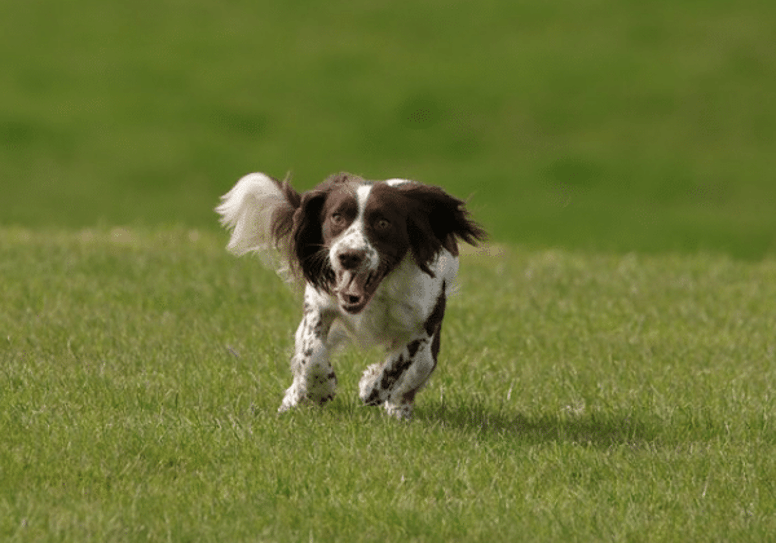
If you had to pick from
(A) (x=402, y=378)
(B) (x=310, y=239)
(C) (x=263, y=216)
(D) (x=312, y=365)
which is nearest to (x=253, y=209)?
(C) (x=263, y=216)

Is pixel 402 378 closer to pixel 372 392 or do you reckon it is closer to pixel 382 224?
pixel 372 392

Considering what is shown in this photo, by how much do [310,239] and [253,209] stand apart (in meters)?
0.54

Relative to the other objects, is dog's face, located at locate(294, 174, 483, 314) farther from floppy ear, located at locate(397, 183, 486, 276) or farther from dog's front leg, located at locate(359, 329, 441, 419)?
dog's front leg, located at locate(359, 329, 441, 419)

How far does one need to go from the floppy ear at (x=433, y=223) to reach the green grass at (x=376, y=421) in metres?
0.90

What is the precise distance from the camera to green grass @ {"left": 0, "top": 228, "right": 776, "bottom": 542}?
552 cm

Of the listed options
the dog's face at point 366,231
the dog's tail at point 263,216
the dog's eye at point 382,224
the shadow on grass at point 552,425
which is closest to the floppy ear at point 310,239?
the dog's face at point 366,231

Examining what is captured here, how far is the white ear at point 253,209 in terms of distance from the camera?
7.55 metres

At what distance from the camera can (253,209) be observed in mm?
7676

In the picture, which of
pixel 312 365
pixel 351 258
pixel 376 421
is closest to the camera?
pixel 351 258

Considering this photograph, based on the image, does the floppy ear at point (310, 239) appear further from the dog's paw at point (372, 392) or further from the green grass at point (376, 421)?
the green grass at point (376, 421)

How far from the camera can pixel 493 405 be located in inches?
308

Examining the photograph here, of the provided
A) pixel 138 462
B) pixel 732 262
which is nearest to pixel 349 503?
pixel 138 462

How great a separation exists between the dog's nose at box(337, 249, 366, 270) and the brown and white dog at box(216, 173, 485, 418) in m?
0.10

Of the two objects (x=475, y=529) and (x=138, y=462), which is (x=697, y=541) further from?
(x=138, y=462)
